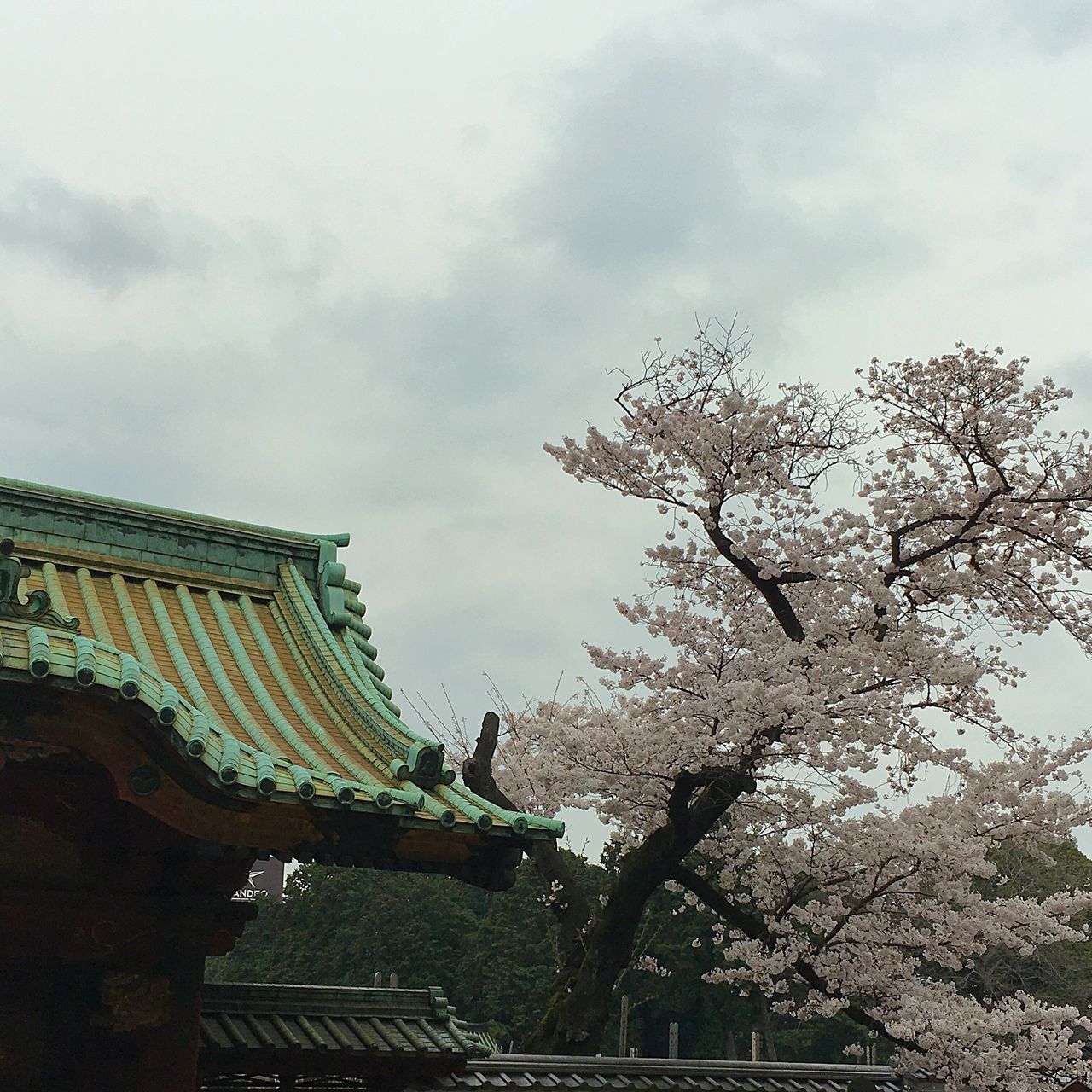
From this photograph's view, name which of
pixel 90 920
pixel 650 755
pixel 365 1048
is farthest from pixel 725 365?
pixel 90 920

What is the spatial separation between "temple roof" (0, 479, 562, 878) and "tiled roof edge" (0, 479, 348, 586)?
10 millimetres

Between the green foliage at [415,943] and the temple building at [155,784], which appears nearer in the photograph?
the temple building at [155,784]

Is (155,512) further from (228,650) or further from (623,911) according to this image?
(623,911)

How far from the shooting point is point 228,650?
7.76 metres

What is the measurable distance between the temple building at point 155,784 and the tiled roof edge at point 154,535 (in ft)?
0.05

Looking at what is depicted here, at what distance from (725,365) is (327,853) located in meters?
11.5

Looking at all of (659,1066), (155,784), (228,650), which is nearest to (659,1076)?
(659,1066)

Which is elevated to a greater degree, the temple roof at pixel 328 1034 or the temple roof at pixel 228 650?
the temple roof at pixel 228 650

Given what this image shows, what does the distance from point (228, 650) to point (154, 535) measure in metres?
1.06

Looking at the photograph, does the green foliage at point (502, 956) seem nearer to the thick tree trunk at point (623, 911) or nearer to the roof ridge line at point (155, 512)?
the thick tree trunk at point (623, 911)

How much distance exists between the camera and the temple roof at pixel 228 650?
17.1 feet

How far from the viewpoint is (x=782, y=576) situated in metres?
16.0

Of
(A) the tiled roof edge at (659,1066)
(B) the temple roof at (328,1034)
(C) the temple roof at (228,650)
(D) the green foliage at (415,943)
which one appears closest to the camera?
(C) the temple roof at (228,650)

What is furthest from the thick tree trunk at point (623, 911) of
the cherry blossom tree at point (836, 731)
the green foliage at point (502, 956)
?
the green foliage at point (502, 956)
